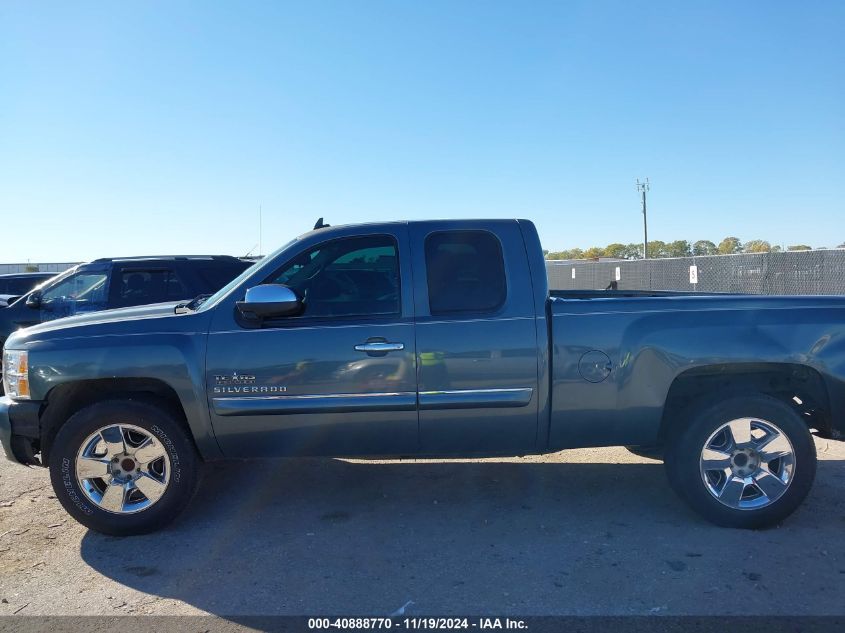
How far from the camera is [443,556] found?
3986 millimetres

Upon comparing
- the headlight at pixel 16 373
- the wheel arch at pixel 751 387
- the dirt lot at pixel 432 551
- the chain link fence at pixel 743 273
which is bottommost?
Answer: the dirt lot at pixel 432 551

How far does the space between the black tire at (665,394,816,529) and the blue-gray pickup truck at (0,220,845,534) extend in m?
0.01

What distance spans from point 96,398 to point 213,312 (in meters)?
0.99

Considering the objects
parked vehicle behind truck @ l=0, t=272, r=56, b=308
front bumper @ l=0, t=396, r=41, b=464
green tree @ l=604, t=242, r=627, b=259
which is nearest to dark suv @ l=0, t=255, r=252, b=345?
front bumper @ l=0, t=396, r=41, b=464

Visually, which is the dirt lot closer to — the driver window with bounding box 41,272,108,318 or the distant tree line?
the driver window with bounding box 41,272,108,318

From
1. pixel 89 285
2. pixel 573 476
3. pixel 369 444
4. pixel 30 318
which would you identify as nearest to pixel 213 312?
pixel 369 444

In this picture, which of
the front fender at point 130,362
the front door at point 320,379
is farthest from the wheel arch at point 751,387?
the front fender at point 130,362

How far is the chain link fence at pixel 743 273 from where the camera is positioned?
14.2 metres

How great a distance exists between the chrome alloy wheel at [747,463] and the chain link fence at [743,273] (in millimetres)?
7128

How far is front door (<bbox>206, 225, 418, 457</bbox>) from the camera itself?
4223mm

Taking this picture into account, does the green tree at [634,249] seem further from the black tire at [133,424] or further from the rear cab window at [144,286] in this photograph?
the black tire at [133,424]

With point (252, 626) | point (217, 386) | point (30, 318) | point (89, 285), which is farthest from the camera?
point (30, 318)

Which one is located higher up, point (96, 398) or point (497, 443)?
point (96, 398)

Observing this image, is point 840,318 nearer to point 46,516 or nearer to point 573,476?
point 573,476
